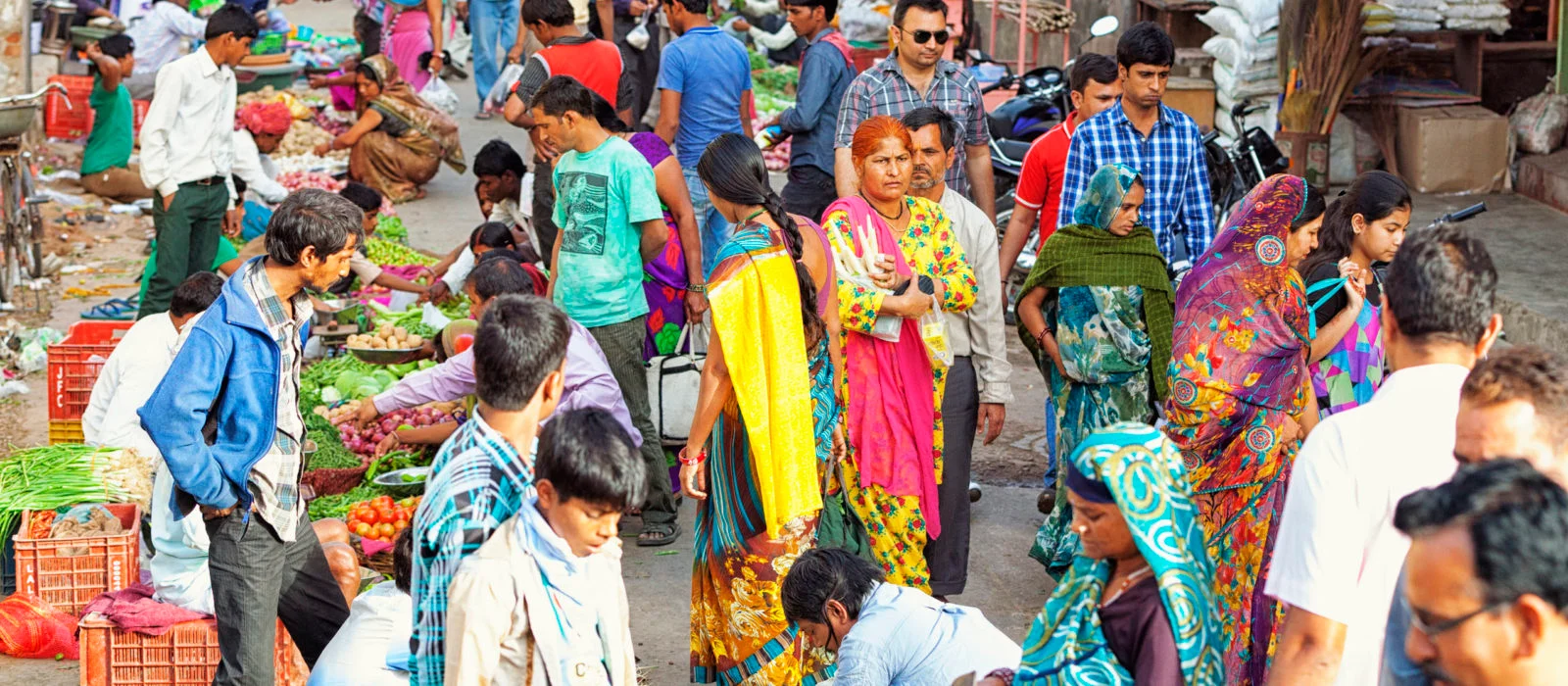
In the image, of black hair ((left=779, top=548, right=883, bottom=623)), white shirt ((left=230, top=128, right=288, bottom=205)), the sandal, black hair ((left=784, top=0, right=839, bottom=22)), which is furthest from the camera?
white shirt ((left=230, top=128, right=288, bottom=205))

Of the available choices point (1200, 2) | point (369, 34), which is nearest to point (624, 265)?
point (1200, 2)

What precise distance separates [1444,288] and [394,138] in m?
9.85

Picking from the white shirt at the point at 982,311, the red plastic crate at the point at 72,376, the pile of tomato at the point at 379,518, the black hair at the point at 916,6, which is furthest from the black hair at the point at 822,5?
the red plastic crate at the point at 72,376

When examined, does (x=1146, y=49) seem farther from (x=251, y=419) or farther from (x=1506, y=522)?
(x=1506, y=522)

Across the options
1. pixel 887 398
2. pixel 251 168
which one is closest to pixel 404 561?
pixel 887 398

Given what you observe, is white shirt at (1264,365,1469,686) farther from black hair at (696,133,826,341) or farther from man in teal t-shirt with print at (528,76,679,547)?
man in teal t-shirt with print at (528,76,679,547)

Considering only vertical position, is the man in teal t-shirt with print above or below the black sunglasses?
below

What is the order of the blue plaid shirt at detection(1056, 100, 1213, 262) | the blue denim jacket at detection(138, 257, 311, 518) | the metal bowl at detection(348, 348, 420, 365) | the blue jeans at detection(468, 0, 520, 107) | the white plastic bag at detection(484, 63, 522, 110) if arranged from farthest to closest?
the blue jeans at detection(468, 0, 520, 107) < the white plastic bag at detection(484, 63, 522, 110) < the metal bowl at detection(348, 348, 420, 365) < the blue plaid shirt at detection(1056, 100, 1213, 262) < the blue denim jacket at detection(138, 257, 311, 518)

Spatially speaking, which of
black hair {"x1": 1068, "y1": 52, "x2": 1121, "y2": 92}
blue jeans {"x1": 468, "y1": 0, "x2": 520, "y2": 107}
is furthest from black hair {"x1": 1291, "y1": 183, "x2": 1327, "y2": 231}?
blue jeans {"x1": 468, "y1": 0, "x2": 520, "y2": 107}

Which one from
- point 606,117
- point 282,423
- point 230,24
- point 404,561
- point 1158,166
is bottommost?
point 404,561

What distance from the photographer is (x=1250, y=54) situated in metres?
10.0

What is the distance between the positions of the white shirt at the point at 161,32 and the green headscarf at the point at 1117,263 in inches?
429

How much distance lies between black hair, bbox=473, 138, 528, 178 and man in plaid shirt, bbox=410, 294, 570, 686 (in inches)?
192

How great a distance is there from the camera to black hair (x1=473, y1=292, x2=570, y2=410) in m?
2.77
